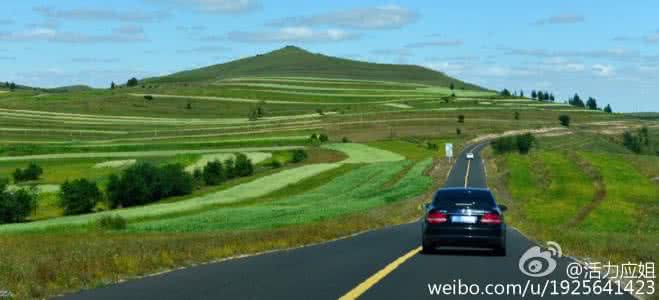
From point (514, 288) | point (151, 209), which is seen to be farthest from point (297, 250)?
point (151, 209)

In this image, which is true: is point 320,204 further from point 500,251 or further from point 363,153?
point 363,153

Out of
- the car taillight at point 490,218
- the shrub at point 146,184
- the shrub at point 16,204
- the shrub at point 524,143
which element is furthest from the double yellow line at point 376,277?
the shrub at point 524,143

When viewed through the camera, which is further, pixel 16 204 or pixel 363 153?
pixel 363 153

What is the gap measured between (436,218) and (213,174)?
2837 inches

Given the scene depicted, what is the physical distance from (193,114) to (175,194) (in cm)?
10883

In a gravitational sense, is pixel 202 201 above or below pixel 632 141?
below

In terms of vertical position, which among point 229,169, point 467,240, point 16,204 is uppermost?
point 467,240

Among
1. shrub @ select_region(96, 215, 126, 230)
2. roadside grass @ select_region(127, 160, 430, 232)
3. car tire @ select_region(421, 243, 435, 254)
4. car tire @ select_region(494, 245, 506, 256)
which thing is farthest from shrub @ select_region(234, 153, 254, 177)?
car tire @ select_region(494, 245, 506, 256)

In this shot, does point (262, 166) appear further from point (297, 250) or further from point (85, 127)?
point (297, 250)

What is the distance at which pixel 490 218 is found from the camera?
23.7 m

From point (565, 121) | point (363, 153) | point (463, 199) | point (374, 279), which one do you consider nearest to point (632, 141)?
point (565, 121)

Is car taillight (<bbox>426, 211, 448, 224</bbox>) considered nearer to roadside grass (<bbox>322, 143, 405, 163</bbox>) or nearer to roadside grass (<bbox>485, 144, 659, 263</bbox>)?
roadside grass (<bbox>485, 144, 659, 263</bbox>)

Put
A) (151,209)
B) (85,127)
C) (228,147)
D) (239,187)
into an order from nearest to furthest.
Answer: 1. (151,209)
2. (239,187)
3. (228,147)
4. (85,127)

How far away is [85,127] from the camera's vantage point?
6511 inches
